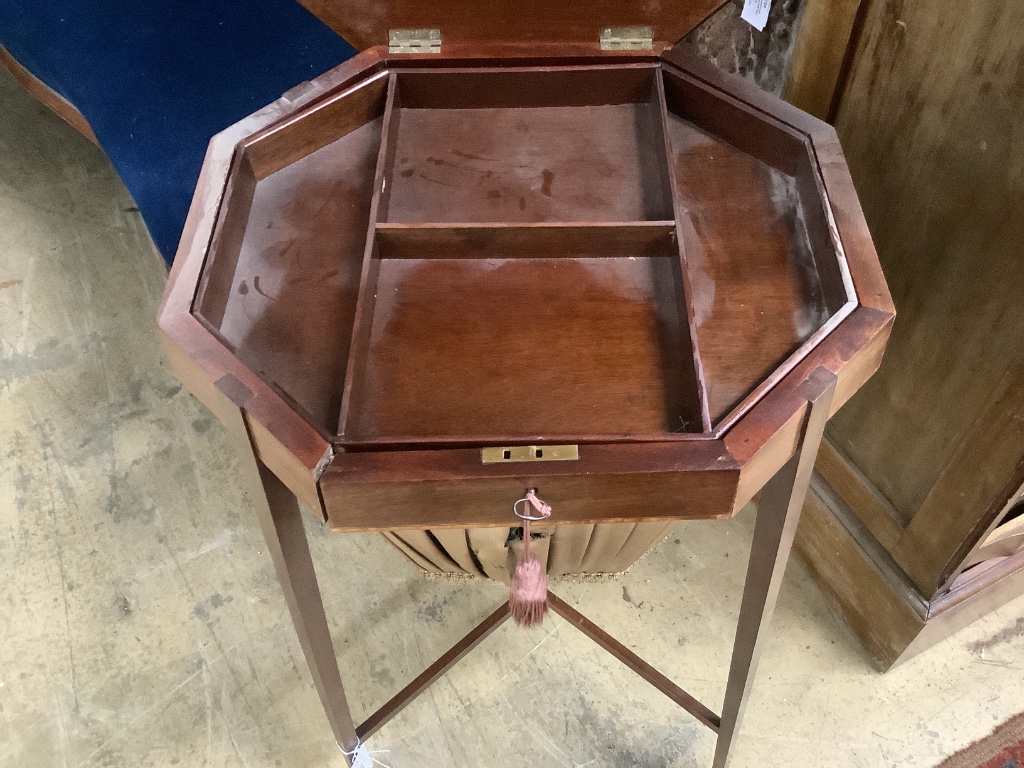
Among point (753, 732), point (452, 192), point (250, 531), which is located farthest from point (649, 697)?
point (452, 192)

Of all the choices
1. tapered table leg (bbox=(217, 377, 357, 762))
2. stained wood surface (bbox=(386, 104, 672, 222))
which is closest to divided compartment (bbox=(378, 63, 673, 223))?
stained wood surface (bbox=(386, 104, 672, 222))

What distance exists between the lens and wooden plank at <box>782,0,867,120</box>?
3.28ft

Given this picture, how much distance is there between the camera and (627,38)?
2.94ft

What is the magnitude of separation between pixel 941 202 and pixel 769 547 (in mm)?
480

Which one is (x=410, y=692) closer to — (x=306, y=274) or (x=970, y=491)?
(x=306, y=274)

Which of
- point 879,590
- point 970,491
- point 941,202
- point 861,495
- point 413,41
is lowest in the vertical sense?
point 879,590

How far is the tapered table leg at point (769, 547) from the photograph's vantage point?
0.64 metres

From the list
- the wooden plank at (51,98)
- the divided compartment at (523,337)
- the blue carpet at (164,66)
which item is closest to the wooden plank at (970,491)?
the divided compartment at (523,337)

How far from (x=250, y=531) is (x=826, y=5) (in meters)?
1.29

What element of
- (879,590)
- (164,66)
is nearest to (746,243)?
(879,590)

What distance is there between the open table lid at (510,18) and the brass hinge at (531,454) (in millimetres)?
528

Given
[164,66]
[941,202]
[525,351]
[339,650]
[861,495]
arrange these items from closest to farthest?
[525,351] < [941,202] < [861,495] < [339,650] < [164,66]

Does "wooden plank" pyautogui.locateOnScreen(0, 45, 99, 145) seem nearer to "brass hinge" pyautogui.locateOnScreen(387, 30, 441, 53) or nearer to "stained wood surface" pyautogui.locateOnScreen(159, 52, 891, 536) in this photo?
"brass hinge" pyautogui.locateOnScreen(387, 30, 441, 53)

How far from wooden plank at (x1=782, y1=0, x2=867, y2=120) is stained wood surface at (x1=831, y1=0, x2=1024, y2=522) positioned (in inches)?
1.0
